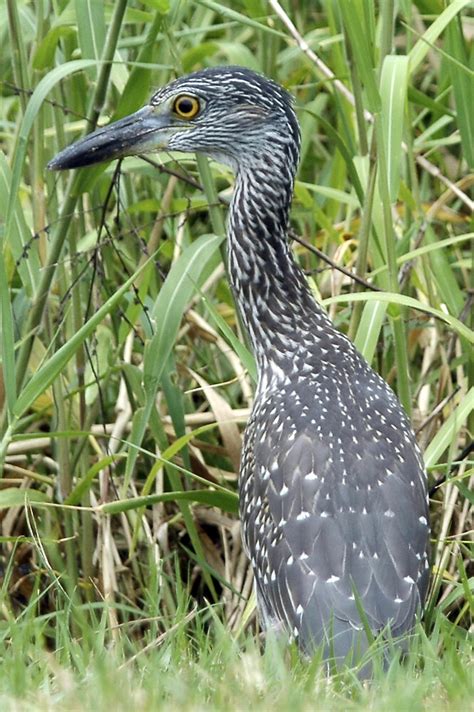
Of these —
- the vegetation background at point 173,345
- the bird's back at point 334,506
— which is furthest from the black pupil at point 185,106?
the bird's back at point 334,506

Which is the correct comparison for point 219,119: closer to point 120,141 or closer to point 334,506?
point 120,141

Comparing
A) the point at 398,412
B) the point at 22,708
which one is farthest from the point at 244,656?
the point at 398,412

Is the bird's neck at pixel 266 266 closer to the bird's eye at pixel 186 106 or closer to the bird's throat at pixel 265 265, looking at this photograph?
the bird's throat at pixel 265 265

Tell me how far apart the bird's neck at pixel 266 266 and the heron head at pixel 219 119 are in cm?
8

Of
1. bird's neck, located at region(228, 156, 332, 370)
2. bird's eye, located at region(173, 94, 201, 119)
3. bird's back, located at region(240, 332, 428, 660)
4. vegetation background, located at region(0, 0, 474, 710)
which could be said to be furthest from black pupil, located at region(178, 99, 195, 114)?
bird's back, located at region(240, 332, 428, 660)

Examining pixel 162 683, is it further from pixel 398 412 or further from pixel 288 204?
pixel 288 204

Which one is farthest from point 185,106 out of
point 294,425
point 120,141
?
point 294,425

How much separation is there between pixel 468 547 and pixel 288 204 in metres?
1.50

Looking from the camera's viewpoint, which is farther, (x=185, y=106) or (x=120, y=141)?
(x=185, y=106)

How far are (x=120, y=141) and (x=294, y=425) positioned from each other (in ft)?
3.66

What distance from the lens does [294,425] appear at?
425 centimetres

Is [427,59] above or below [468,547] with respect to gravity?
above

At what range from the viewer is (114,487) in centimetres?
512

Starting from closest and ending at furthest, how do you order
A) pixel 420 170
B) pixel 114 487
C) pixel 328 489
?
pixel 328 489 < pixel 114 487 < pixel 420 170
